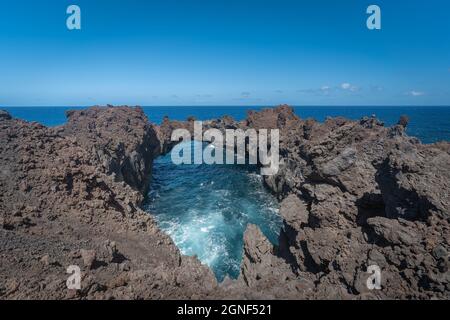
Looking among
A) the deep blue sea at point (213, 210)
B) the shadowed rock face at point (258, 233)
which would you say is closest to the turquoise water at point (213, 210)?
the deep blue sea at point (213, 210)

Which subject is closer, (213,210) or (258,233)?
(258,233)

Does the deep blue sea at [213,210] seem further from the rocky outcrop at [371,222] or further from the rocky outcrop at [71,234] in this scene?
the rocky outcrop at [71,234]

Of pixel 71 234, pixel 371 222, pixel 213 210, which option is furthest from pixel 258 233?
pixel 213 210

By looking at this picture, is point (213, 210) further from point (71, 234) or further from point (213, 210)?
point (71, 234)

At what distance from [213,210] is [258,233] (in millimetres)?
19646

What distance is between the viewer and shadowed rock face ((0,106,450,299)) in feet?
27.3

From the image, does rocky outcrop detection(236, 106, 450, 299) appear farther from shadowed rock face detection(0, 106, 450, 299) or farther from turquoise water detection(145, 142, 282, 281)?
turquoise water detection(145, 142, 282, 281)

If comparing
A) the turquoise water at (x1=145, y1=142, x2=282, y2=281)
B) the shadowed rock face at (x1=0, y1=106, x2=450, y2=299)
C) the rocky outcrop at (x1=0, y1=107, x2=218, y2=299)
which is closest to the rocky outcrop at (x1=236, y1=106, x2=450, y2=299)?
the shadowed rock face at (x1=0, y1=106, x2=450, y2=299)

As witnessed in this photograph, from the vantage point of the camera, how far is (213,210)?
122 feet

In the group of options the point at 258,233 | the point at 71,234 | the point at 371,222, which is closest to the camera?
the point at 371,222

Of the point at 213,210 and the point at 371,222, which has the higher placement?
the point at 371,222

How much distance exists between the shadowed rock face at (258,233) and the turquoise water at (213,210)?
10.7 meters

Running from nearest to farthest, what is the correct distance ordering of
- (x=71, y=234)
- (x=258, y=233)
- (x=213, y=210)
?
(x=71, y=234) < (x=258, y=233) < (x=213, y=210)

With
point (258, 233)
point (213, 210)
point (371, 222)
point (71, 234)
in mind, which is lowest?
point (213, 210)
